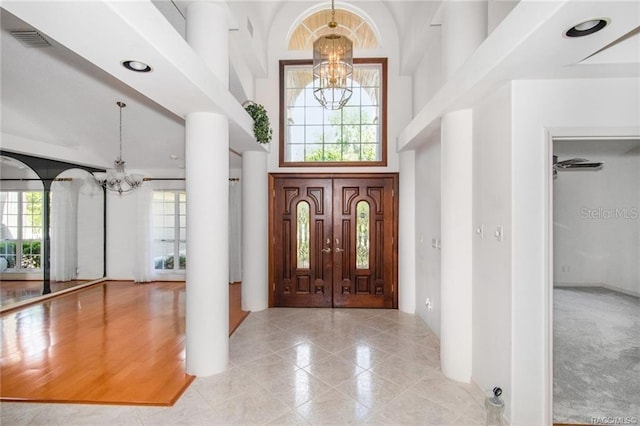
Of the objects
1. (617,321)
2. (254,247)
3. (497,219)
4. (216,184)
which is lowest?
(617,321)

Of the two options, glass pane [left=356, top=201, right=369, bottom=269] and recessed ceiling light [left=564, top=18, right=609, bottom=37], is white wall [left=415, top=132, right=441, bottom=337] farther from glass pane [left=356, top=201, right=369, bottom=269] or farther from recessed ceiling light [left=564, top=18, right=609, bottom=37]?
recessed ceiling light [left=564, top=18, right=609, bottom=37]

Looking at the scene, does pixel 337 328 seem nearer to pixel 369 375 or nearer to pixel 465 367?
pixel 369 375

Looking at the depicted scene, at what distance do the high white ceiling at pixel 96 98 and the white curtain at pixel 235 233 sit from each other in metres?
0.64

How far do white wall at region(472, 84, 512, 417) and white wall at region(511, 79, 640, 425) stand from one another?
0.06 meters

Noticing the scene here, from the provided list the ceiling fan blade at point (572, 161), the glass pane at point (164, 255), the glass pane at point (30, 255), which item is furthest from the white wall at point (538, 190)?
the glass pane at point (30, 255)

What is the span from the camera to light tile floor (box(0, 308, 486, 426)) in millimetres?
2564

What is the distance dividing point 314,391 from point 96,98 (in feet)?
17.7

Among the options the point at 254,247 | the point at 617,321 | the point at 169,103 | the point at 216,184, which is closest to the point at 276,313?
the point at 254,247

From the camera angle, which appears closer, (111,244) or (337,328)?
(337,328)

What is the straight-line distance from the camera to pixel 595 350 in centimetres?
281

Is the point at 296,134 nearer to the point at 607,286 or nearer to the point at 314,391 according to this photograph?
the point at 314,391

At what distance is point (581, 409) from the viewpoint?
2.52 meters

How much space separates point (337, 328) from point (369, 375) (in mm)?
1321

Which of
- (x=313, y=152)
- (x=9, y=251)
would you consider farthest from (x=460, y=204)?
(x=9, y=251)
